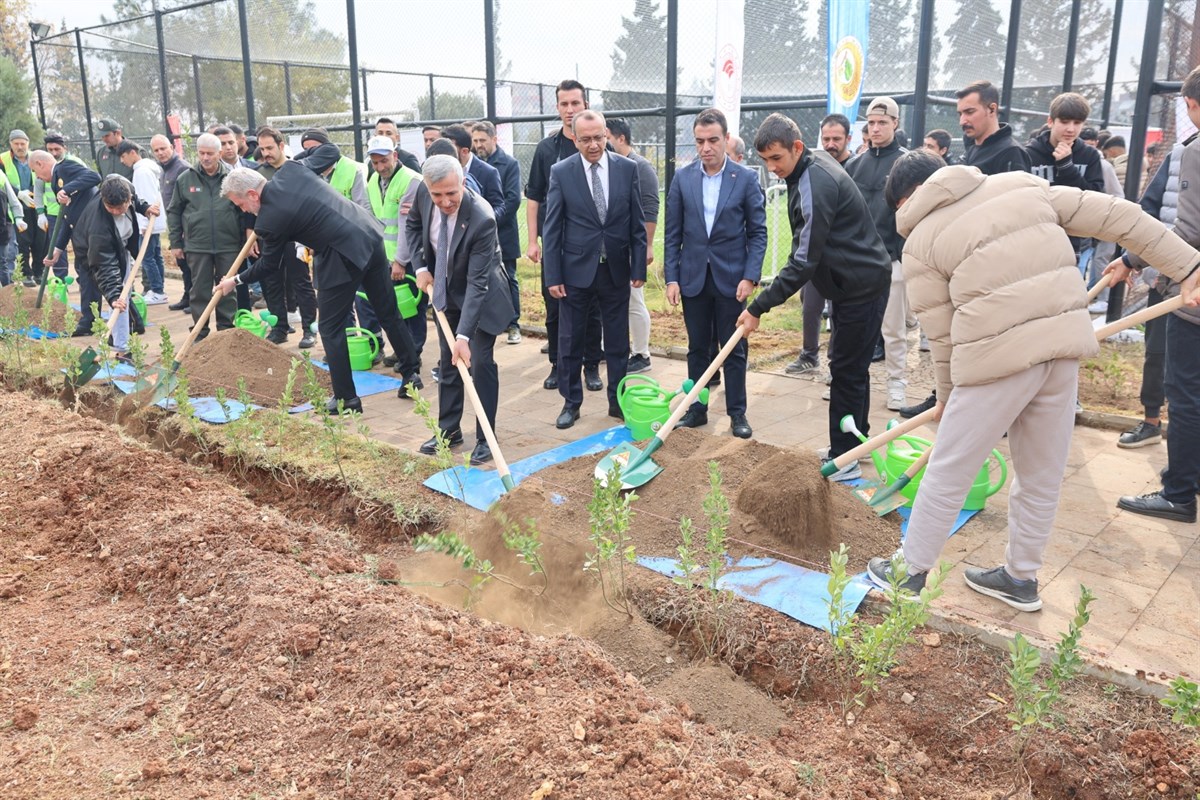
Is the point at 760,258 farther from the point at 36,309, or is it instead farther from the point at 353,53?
the point at 36,309

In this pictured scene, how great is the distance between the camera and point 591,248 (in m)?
5.64

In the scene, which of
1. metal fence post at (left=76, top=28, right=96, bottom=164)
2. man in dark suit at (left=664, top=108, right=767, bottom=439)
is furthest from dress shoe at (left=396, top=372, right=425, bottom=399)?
metal fence post at (left=76, top=28, right=96, bottom=164)

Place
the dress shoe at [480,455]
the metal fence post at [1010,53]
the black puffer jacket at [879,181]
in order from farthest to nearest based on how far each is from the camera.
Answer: the metal fence post at [1010,53] → the black puffer jacket at [879,181] → the dress shoe at [480,455]

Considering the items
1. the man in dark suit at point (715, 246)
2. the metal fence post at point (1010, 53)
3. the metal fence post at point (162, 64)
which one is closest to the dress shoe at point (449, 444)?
the man in dark suit at point (715, 246)

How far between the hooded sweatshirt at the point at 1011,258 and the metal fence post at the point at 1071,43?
31.1 feet

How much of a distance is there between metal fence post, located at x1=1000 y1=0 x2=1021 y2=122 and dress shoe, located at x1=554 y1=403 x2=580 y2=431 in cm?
684

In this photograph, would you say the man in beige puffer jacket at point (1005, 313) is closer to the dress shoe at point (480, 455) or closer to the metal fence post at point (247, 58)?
Answer: the dress shoe at point (480, 455)

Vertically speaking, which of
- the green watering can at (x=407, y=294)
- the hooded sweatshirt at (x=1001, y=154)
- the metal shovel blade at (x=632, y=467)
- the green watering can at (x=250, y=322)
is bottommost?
the metal shovel blade at (x=632, y=467)

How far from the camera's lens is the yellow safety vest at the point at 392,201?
7.22 metres

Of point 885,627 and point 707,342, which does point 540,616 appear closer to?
point 885,627

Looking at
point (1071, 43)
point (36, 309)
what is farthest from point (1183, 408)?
point (36, 309)

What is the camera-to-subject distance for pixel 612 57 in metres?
8.81

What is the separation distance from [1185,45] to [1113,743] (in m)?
7.42

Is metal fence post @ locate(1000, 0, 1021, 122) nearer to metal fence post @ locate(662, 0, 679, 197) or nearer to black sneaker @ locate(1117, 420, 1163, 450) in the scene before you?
metal fence post @ locate(662, 0, 679, 197)
